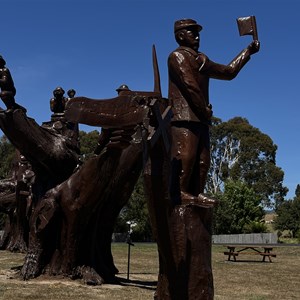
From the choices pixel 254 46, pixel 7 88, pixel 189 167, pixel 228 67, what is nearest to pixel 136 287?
pixel 7 88

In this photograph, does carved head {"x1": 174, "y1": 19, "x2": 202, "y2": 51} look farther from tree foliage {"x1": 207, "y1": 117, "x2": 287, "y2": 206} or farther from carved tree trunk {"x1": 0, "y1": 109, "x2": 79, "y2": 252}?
tree foliage {"x1": 207, "y1": 117, "x2": 287, "y2": 206}

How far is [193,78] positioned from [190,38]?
1.88 ft

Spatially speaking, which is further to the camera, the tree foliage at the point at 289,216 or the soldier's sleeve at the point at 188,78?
the tree foliage at the point at 289,216

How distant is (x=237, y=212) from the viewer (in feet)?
147

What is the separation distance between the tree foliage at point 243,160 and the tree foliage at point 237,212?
7.66 meters

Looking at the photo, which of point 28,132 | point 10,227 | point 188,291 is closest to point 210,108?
point 188,291

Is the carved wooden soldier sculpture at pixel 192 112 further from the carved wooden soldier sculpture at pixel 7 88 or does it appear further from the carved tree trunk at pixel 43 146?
the carved tree trunk at pixel 43 146

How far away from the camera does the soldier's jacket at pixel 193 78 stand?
6.18 meters

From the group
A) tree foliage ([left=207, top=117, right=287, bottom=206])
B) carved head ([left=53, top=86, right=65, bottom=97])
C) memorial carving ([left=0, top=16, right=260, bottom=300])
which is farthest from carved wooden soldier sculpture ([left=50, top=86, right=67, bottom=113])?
tree foliage ([left=207, top=117, right=287, bottom=206])

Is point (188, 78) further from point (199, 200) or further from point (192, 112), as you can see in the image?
point (199, 200)

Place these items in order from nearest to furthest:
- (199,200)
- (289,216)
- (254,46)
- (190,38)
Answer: (199,200) → (254,46) → (190,38) → (289,216)

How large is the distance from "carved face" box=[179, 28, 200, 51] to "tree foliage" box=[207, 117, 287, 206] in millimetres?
46913

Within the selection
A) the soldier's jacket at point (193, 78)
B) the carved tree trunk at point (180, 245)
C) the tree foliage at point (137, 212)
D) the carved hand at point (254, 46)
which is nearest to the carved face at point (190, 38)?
the soldier's jacket at point (193, 78)

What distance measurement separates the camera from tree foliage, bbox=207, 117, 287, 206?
5322 cm
